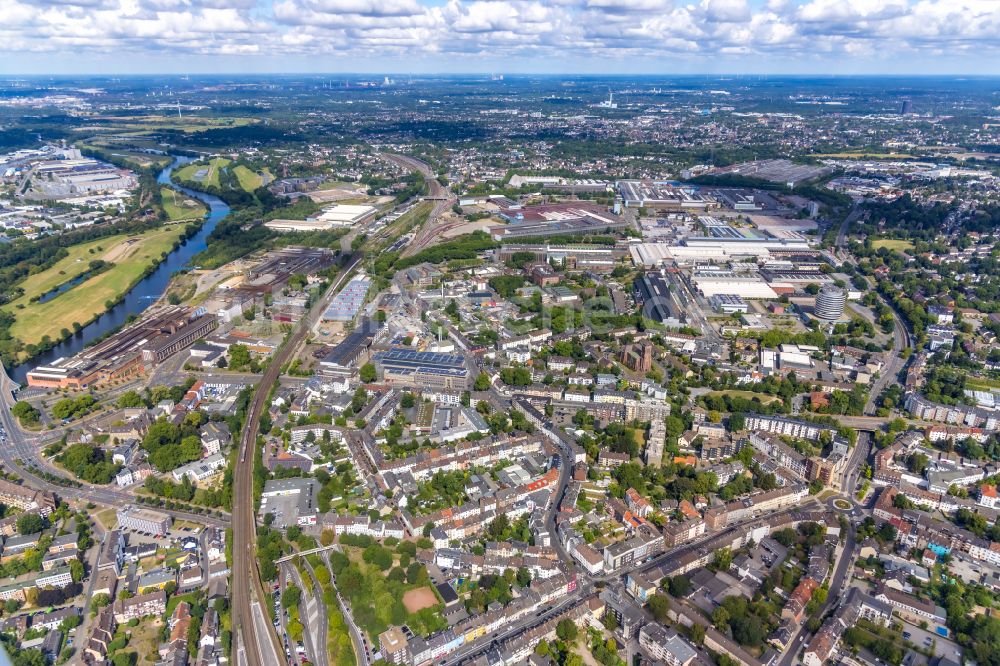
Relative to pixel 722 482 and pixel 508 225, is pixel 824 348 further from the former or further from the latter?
pixel 508 225

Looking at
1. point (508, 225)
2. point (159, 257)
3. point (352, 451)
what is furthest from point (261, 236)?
point (352, 451)

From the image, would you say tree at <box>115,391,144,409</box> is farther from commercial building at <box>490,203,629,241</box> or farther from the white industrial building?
the white industrial building

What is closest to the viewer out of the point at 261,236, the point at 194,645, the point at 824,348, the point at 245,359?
the point at 194,645

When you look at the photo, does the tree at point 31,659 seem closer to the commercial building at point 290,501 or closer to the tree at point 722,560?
the commercial building at point 290,501

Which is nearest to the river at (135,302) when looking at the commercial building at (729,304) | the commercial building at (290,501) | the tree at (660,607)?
the commercial building at (290,501)

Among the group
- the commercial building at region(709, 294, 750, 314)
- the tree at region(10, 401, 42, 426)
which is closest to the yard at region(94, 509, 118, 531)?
the tree at region(10, 401, 42, 426)

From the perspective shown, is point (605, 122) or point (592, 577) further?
point (605, 122)

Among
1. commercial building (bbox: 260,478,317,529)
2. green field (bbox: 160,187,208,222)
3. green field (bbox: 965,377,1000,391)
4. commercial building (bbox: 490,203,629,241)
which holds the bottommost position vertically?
commercial building (bbox: 260,478,317,529)
